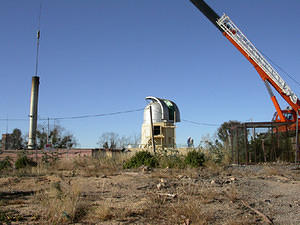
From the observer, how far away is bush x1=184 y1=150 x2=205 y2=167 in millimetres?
14181

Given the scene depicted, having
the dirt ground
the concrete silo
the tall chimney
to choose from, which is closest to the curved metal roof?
the concrete silo

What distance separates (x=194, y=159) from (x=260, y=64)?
844 centimetres

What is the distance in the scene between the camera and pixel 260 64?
19141mm

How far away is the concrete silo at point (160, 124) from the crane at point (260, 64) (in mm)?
12324

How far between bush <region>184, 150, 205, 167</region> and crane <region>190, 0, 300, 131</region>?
5.66m

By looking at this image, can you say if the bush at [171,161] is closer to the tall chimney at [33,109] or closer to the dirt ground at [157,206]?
the dirt ground at [157,206]

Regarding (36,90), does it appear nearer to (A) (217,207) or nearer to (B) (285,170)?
(B) (285,170)

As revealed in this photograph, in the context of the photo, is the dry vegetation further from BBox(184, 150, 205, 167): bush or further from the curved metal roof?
the curved metal roof

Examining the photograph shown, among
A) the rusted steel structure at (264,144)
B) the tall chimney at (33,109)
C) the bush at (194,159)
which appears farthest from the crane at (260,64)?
the tall chimney at (33,109)

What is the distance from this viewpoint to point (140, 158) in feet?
49.9

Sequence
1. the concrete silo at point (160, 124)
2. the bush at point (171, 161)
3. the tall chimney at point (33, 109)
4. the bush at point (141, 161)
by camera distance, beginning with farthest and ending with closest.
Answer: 1. the concrete silo at point (160, 124)
2. the tall chimney at point (33, 109)
3. the bush at point (141, 161)
4. the bush at point (171, 161)

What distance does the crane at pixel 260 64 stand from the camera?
61.1ft

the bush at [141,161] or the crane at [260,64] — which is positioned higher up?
the crane at [260,64]

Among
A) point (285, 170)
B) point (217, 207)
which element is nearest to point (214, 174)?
point (285, 170)
